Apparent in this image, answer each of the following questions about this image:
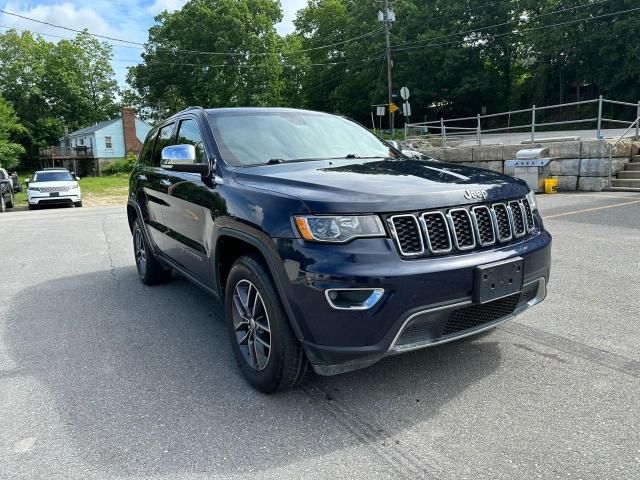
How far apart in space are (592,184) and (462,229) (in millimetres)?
11648

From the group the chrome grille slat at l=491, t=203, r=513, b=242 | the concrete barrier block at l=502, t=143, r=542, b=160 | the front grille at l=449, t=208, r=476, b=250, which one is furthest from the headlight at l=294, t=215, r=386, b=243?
the concrete barrier block at l=502, t=143, r=542, b=160

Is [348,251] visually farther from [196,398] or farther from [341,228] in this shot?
[196,398]

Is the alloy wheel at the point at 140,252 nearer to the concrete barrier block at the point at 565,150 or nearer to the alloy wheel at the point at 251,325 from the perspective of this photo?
the alloy wheel at the point at 251,325

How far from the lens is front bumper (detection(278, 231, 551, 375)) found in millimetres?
2523

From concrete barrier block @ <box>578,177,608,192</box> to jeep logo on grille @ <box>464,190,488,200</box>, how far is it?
11269mm

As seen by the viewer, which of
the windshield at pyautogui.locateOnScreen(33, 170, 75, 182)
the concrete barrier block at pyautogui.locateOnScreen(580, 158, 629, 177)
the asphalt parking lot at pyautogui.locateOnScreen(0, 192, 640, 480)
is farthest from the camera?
the windshield at pyautogui.locateOnScreen(33, 170, 75, 182)

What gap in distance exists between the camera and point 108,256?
7.74m

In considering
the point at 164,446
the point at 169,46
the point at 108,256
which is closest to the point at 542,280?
the point at 164,446

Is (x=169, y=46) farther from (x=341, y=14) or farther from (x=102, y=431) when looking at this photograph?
(x=102, y=431)

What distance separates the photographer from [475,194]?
2.91 meters

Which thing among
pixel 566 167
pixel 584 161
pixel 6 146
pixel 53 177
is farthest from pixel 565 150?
pixel 6 146

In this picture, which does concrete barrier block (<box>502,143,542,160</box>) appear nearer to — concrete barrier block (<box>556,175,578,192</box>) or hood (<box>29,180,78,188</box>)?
concrete barrier block (<box>556,175,578,192</box>)

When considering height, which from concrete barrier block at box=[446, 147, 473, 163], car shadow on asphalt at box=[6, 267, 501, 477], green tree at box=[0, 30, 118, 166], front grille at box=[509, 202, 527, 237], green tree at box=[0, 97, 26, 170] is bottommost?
car shadow on asphalt at box=[6, 267, 501, 477]

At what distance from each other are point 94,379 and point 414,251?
2261 millimetres
